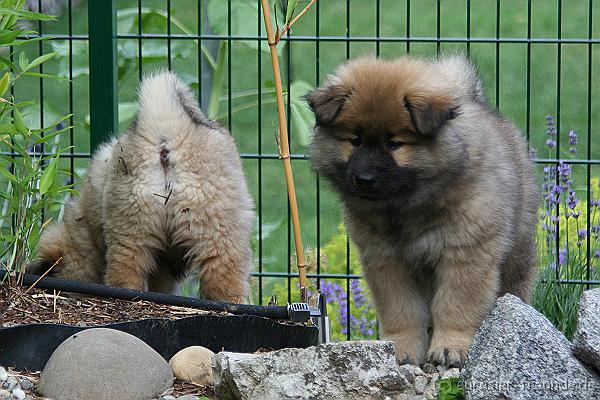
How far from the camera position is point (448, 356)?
14.4 ft

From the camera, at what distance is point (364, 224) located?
15.3 feet

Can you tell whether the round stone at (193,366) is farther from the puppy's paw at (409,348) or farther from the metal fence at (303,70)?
the metal fence at (303,70)

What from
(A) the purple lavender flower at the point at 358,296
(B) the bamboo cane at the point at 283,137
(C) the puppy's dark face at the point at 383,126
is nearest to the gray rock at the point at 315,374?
(C) the puppy's dark face at the point at 383,126

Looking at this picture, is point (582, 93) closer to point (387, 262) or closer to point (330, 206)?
point (330, 206)

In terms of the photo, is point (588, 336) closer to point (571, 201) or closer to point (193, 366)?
point (193, 366)

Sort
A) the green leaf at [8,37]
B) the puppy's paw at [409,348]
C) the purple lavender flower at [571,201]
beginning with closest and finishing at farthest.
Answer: the green leaf at [8,37]
the puppy's paw at [409,348]
the purple lavender flower at [571,201]

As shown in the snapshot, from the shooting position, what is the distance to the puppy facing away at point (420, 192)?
4.30m

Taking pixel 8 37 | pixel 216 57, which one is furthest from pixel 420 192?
pixel 216 57

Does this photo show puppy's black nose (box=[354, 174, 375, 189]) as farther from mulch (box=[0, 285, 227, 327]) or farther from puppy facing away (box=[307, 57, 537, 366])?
mulch (box=[0, 285, 227, 327])

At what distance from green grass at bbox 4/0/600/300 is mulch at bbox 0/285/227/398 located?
11.3ft

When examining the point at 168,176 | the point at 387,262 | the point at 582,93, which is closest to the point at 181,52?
the point at 168,176

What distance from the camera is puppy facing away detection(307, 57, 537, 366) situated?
4301 mm

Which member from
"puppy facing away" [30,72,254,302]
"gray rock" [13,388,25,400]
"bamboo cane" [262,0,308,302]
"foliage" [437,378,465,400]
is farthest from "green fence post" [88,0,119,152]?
"foliage" [437,378,465,400]

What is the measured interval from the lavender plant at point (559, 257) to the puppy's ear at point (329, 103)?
6.90ft
